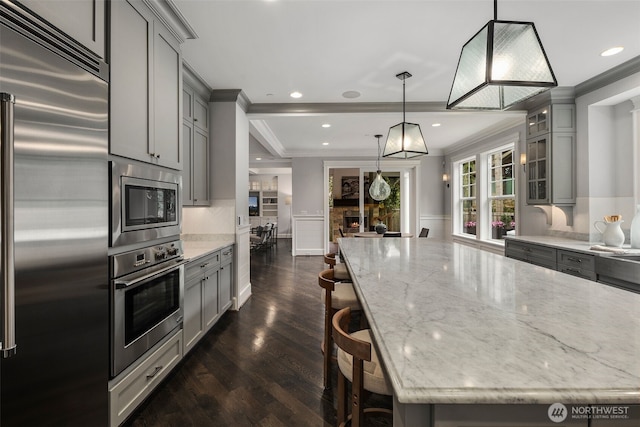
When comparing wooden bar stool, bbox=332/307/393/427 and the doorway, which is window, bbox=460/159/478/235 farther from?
wooden bar stool, bbox=332/307/393/427

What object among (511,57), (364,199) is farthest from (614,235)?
(364,199)

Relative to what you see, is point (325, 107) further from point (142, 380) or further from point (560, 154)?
point (142, 380)

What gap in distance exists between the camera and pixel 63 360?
48.9 inches

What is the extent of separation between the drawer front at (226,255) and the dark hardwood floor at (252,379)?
667 mm

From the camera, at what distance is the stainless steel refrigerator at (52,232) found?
102 cm

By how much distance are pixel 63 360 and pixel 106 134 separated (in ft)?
3.38

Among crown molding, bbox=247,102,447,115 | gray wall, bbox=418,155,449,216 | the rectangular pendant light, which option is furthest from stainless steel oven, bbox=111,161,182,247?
gray wall, bbox=418,155,449,216

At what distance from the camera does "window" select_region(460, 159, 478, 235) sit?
6660mm

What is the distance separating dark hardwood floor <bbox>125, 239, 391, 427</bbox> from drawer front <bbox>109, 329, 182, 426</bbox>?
0.40ft

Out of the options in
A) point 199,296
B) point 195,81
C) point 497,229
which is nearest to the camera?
point 199,296

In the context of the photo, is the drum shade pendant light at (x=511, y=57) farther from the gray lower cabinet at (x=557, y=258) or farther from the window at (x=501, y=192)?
the window at (x=501, y=192)

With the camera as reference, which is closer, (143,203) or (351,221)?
(143,203)

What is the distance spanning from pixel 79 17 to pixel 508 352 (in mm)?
2093

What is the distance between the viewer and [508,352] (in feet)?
2.50
